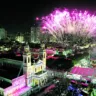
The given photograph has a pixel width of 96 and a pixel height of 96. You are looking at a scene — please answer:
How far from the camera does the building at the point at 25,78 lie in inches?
981

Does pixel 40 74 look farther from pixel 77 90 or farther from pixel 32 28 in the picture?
pixel 32 28

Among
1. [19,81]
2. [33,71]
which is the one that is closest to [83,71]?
[33,71]

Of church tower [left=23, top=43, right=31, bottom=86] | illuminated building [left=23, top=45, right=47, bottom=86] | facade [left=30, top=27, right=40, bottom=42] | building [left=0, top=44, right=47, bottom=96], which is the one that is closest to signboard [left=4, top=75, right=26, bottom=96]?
building [left=0, top=44, right=47, bottom=96]

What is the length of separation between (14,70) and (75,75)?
11196 mm

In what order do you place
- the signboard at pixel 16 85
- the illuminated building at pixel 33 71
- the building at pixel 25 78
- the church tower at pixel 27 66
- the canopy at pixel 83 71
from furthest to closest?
the canopy at pixel 83 71, the illuminated building at pixel 33 71, the church tower at pixel 27 66, the building at pixel 25 78, the signboard at pixel 16 85

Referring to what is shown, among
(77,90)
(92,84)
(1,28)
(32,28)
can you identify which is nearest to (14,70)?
(77,90)

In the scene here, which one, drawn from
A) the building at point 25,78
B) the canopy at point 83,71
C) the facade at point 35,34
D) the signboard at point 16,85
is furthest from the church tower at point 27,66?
the facade at point 35,34

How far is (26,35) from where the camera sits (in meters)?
111

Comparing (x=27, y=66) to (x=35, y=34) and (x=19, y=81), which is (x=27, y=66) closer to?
→ (x=19, y=81)

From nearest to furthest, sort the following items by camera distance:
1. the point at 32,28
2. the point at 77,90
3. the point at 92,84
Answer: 1. the point at 77,90
2. the point at 92,84
3. the point at 32,28

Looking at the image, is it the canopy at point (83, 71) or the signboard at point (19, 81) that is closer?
the signboard at point (19, 81)

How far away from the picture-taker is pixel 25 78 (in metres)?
27.7

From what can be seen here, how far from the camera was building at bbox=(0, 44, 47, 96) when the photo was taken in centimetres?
2492

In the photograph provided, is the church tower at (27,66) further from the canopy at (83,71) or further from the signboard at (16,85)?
the canopy at (83,71)
